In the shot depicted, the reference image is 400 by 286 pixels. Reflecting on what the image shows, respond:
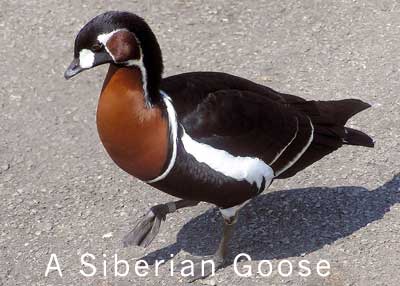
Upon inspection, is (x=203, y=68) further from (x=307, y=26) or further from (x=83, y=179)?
(x=83, y=179)

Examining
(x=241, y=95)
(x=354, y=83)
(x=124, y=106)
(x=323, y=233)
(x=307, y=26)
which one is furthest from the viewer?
(x=307, y=26)

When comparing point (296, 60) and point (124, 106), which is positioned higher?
point (124, 106)

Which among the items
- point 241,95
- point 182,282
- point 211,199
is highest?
point 241,95

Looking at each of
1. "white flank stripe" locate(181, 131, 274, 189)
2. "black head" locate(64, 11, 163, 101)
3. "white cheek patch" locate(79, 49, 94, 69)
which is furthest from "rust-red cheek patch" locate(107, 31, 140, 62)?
"white flank stripe" locate(181, 131, 274, 189)

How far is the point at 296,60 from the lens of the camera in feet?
22.8

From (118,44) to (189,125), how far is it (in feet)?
1.81

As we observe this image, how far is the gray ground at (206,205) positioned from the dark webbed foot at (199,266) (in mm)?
49

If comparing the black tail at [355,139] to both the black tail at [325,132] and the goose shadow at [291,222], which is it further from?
the goose shadow at [291,222]

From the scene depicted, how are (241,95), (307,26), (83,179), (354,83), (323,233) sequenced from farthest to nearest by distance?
(307,26) < (354,83) < (83,179) < (323,233) < (241,95)

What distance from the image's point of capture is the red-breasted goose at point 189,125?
441cm

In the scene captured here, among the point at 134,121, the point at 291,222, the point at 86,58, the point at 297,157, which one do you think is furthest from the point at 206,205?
the point at 86,58

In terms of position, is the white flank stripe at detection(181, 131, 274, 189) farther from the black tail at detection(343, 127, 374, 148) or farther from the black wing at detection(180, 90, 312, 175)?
the black tail at detection(343, 127, 374, 148)

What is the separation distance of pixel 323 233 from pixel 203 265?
2.51 feet

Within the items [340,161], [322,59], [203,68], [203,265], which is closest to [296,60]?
[322,59]
